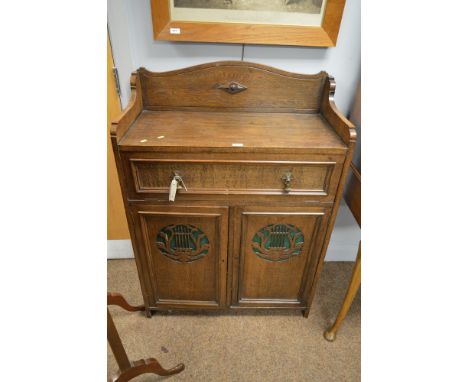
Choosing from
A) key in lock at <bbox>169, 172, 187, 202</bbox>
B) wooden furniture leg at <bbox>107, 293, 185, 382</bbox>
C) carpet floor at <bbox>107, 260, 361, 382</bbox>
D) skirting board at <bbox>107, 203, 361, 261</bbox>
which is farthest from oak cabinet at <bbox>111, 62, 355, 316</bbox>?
skirting board at <bbox>107, 203, 361, 261</bbox>

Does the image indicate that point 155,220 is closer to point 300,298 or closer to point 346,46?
point 300,298

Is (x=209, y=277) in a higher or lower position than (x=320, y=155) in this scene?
lower

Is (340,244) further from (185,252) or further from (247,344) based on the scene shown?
(185,252)

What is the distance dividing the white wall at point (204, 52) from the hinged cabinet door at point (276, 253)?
0.65m

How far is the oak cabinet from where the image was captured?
100 centimetres

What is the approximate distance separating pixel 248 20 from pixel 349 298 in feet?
4.09

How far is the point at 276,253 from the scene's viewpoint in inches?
48.7

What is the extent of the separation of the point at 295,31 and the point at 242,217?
771 mm

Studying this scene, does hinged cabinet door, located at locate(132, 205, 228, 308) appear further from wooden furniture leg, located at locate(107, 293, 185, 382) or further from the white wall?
the white wall

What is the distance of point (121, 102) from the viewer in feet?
4.32

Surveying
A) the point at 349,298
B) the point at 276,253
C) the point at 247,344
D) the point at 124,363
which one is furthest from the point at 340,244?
the point at 124,363

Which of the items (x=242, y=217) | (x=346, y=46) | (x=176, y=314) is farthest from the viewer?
(x=176, y=314)

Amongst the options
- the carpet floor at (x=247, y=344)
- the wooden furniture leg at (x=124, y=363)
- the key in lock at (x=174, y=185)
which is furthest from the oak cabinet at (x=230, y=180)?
the wooden furniture leg at (x=124, y=363)

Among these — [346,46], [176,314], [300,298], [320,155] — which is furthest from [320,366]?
[346,46]
